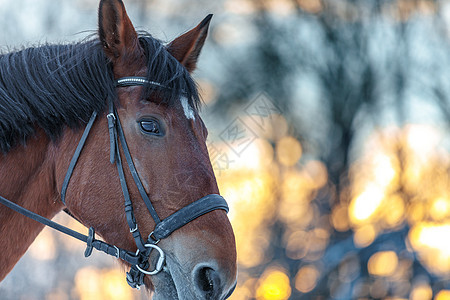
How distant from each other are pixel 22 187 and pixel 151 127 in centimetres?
81

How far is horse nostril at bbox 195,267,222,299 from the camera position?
2523mm

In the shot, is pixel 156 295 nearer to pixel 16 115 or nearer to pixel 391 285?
pixel 16 115

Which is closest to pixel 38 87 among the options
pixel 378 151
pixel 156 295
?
pixel 156 295

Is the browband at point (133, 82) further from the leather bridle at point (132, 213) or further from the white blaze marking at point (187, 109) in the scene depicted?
the white blaze marking at point (187, 109)

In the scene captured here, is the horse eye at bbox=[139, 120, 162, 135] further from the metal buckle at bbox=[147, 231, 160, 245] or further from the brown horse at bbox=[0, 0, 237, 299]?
the metal buckle at bbox=[147, 231, 160, 245]

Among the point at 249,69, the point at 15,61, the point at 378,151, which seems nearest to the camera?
the point at 15,61

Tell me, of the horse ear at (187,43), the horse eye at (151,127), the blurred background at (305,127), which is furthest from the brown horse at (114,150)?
the blurred background at (305,127)

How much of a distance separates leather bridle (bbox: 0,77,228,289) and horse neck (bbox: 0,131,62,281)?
12cm

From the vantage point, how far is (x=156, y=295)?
266 cm

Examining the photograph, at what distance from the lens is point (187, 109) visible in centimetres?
286

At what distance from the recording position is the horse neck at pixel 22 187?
2.84 meters

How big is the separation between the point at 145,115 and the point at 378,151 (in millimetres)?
11246

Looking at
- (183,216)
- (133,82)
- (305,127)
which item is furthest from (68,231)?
(305,127)

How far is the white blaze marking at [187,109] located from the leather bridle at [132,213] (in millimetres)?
151
